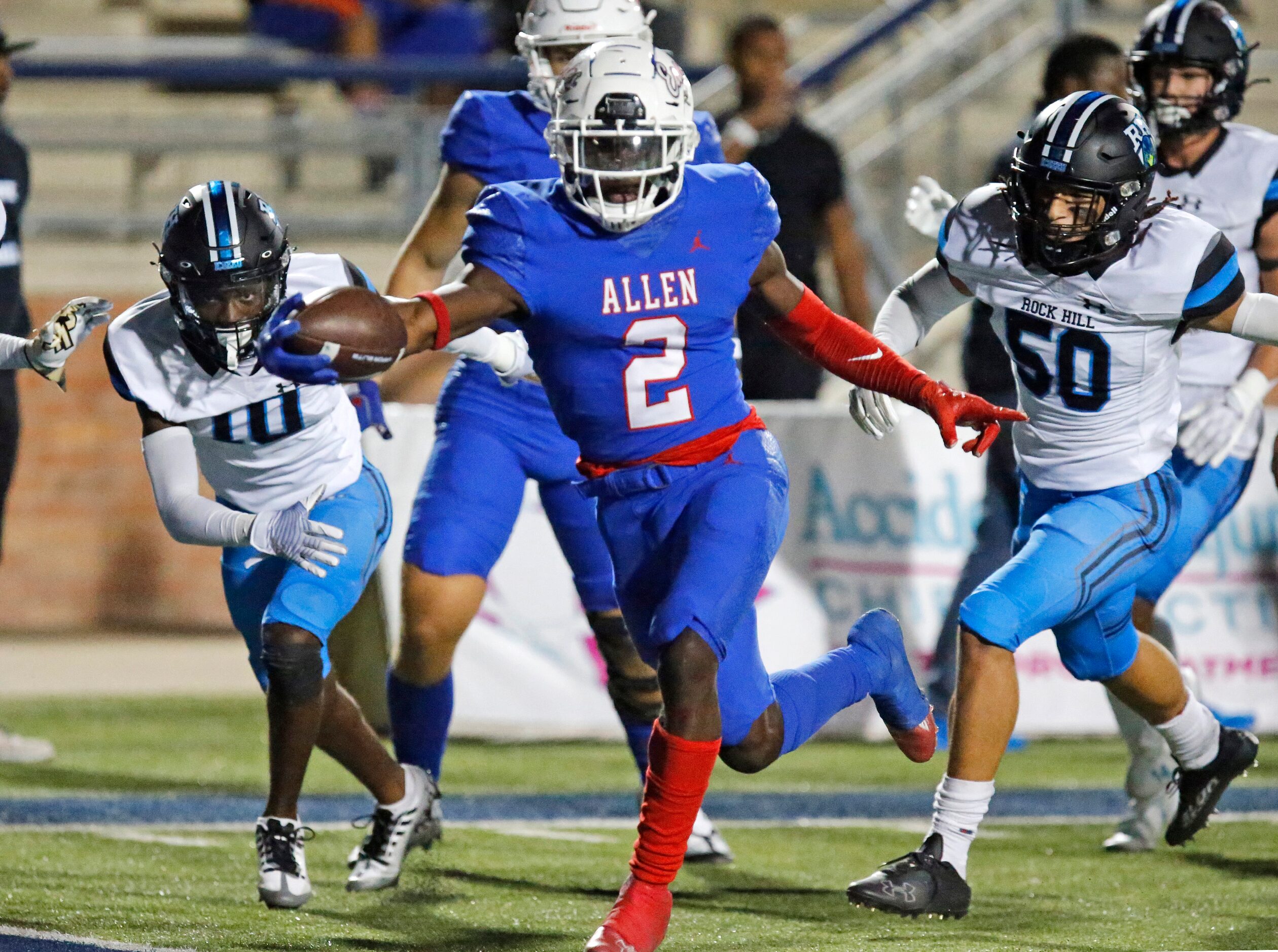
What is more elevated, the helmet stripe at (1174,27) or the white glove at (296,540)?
the helmet stripe at (1174,27)

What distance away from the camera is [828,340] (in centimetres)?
387

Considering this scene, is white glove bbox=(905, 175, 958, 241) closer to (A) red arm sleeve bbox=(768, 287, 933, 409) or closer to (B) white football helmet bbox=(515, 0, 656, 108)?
(B) white football helmet bbox=(515, 0, 656, 108)

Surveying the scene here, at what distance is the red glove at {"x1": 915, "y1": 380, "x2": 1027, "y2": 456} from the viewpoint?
3.65m

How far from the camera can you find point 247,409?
4.07 m

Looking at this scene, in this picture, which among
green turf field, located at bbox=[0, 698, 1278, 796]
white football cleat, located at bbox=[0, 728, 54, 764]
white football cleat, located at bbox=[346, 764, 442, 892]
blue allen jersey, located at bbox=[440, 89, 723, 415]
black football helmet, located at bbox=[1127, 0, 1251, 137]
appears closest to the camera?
white football cleat, located at bbox=[346, 764, 442, 892]

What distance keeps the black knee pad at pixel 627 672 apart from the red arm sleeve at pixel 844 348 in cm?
103

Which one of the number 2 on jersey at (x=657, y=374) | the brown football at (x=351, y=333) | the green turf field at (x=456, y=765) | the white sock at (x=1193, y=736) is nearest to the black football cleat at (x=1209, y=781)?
the white sock at (x=1193, y=736)

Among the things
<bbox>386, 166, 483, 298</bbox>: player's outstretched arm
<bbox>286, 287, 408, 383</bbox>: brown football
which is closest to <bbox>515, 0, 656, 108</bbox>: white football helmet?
<bbox>386, 166, 483, 298</bbox>: player's outstretched arm

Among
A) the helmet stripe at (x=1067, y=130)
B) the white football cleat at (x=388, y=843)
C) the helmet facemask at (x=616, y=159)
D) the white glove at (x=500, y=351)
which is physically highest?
the helmet stripe at (x=1067, y=130)

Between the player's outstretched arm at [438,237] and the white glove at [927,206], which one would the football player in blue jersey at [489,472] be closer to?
the player's outstretched arm at [438,237]

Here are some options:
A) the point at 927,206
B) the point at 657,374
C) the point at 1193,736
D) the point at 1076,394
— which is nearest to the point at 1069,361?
the point at 1076,394

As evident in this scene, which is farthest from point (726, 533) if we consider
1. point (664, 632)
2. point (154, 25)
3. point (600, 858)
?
point (154, 25)

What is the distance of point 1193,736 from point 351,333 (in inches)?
87.2

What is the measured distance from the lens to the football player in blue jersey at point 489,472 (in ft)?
14.7
